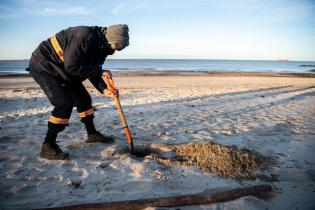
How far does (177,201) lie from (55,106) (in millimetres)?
2130

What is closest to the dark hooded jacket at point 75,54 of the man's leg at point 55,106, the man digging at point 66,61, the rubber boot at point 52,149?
the man digging at point 66,61

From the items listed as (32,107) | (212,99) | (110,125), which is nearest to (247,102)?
(212,99)

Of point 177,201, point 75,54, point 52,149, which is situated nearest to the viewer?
point 177,201

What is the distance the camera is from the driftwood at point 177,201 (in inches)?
95.3

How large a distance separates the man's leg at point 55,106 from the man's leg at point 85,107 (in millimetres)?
381

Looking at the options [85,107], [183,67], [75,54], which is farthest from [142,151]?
[183,67]

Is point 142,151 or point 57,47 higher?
point 57,47

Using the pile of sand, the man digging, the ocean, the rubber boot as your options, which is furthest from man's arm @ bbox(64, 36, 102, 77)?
the ocean

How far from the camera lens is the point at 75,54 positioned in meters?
3.35

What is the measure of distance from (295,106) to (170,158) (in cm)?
631

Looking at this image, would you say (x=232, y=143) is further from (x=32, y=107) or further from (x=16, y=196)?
(x=32, y=107)

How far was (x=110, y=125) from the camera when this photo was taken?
18.6 ft

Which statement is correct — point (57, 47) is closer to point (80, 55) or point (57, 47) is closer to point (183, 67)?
point (80, 55)

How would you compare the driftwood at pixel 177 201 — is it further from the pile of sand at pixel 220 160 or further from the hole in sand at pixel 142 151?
the hole in sand at pixel 142 151
